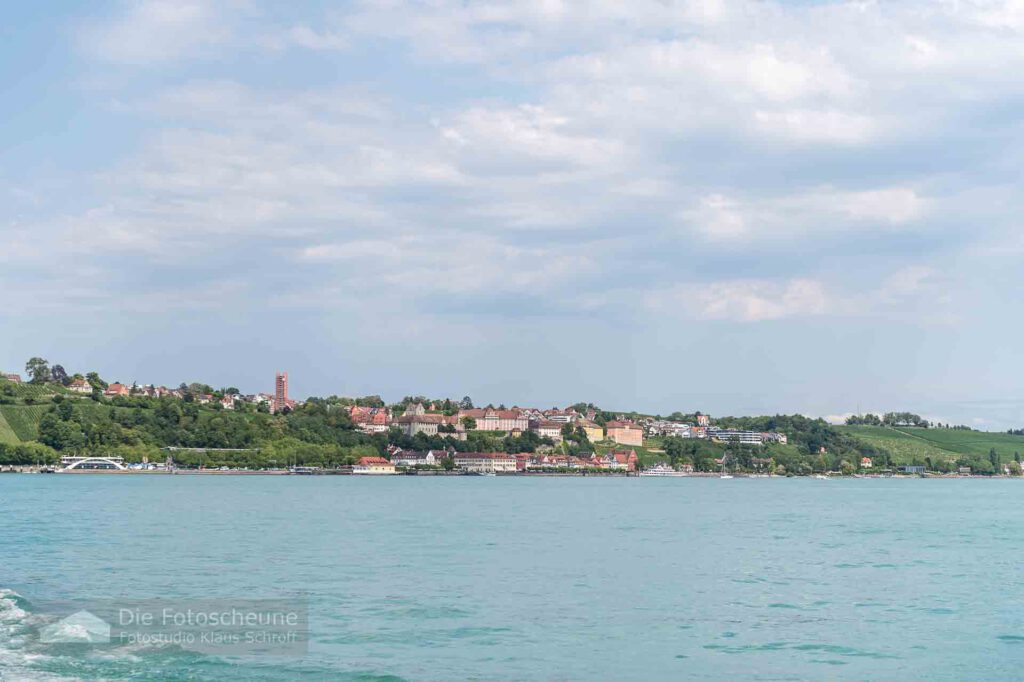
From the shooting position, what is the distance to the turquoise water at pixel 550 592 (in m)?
21.8

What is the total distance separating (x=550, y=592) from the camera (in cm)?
3219

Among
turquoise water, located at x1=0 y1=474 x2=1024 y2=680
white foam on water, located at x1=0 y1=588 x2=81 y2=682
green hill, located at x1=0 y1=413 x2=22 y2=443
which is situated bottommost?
turquoise water, located at x1=0 y1=474 x2=1024 y2=680

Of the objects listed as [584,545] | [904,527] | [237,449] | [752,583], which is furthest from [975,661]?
[237,449]

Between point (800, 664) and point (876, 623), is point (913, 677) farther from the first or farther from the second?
point (876, 623)

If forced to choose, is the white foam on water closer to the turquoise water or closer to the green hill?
the turquoise water

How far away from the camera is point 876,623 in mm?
27719

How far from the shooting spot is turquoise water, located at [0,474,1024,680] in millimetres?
21812

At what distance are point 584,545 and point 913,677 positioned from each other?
2696cm

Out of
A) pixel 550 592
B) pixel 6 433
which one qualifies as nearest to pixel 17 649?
pixel 550 592

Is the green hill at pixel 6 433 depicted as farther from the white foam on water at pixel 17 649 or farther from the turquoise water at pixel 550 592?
the white foam on water at pixel 17 649

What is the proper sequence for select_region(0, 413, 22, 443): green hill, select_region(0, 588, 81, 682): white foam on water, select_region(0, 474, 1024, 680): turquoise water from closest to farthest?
select_region(0, 588, 81, 682): white foam on water
select_region(0, 474, 1024, 680): turquoise water
select_region(0, 413, 22, 443): green hill

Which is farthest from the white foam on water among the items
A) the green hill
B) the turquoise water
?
the green hill

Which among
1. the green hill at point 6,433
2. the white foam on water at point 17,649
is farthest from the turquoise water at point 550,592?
the green hill at point 6,433

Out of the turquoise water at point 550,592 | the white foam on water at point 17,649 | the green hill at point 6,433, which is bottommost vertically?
the turquoise water at point 550,592
